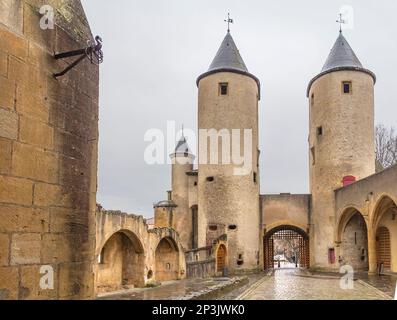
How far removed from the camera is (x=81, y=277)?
3639 millimetres

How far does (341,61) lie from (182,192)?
569 inches

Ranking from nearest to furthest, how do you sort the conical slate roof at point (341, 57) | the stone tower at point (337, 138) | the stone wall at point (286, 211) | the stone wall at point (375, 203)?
the stone wall at point (375, 203) < the stone tower at point (337, 138) < the conical slate roof at point (341, 57) < the stone wall at point (286, 211)

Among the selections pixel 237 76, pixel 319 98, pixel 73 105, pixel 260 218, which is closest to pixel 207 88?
pixel 237 76

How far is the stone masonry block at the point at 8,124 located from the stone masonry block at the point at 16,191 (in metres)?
0.28

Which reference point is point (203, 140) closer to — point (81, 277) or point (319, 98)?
point (319, 98)

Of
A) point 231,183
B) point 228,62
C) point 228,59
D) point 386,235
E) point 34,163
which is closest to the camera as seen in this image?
point 34,163

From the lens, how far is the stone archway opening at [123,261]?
15.3 m

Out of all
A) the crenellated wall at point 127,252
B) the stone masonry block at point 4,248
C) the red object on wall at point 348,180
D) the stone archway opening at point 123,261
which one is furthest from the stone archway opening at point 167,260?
the stone masonry block at point 4,248

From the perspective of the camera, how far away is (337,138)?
25.8m

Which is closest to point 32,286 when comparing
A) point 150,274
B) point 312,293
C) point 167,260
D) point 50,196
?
point 50,196

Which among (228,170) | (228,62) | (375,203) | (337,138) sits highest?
(228,62)

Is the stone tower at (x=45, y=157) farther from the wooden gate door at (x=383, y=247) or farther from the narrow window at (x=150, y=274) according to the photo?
the wooden gate door at (x=383, y=247)

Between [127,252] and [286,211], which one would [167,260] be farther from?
[286,211]

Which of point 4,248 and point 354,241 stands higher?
point 4,248
